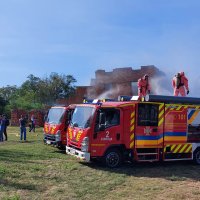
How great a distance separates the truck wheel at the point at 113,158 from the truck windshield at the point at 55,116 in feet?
16.6

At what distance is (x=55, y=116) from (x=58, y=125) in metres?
0.87

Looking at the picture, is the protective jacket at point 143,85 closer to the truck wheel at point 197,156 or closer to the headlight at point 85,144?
the truck wheel at point 197,156

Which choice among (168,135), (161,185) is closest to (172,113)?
(168,135)

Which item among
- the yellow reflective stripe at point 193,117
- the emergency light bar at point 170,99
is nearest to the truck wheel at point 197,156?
the yellow reflective stripe at point 193,117

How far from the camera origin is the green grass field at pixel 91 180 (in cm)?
948

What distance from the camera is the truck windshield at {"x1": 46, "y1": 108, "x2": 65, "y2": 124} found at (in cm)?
1816

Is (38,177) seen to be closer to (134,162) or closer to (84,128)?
(84,128)

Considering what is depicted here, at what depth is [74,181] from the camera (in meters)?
10.9

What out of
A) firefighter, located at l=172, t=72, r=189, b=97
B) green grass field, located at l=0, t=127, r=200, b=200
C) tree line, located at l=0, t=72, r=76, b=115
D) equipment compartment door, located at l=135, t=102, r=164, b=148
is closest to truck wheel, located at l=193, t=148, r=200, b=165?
green grass field, located at l=0, t=127, r=200, b=200

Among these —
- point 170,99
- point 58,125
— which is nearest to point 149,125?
point 170,99

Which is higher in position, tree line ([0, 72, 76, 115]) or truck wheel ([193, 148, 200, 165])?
tree line ([0, 72, 76, 115])

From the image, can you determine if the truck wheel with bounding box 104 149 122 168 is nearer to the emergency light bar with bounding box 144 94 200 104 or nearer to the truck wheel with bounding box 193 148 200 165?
the emergency light bar with bounding box 144 94 200 104

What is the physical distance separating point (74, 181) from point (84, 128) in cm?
273

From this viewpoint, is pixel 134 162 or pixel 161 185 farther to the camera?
pixel 134 162
